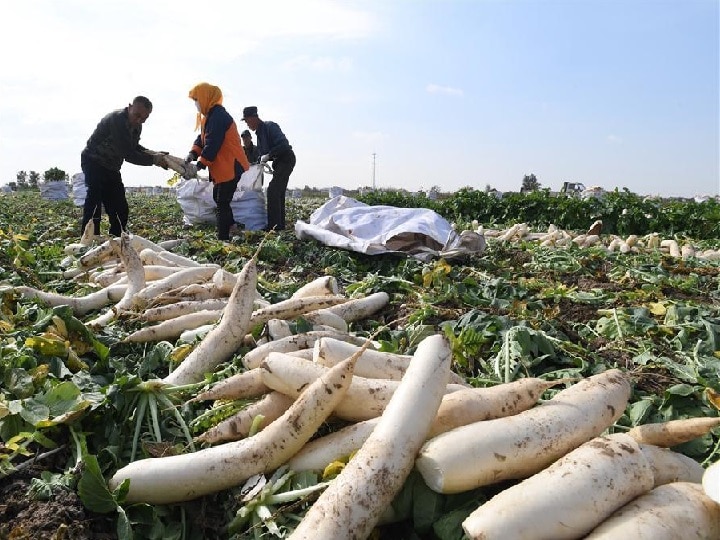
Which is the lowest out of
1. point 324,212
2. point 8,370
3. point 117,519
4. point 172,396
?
point 117,519

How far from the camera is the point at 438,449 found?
162 centimetres

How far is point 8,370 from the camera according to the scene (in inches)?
90.0

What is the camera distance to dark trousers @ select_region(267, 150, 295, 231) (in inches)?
356

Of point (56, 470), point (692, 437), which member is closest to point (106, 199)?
point (56, 470)

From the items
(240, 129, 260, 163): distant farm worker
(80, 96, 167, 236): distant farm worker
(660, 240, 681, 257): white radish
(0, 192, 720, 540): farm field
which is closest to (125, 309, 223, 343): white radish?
(0, 192, 720, 540): farm field

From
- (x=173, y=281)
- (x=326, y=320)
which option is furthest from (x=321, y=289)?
(x=173, y=281)

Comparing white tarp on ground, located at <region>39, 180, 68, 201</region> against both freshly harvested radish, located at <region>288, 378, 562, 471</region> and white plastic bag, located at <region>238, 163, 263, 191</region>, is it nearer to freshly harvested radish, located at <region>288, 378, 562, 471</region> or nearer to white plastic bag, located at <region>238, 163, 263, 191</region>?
white plastic bag, located at <region>238, 163, 263, 191</region>

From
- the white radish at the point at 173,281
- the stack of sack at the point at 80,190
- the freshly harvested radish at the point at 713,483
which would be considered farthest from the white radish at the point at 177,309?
the stack of sack at the point at 80,190

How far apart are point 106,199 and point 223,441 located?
6292mm

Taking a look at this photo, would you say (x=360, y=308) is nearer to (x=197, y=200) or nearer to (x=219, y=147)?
(x=219, y=147)

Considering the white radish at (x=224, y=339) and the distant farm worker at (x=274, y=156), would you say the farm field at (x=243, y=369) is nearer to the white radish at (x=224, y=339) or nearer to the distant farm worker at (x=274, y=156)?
the white radish at (x=224, y=339)

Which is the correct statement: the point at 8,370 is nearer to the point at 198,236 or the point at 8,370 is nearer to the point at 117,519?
the point at 117,519

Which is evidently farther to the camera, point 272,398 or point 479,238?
point 479,238

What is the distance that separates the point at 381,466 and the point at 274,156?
810cm
